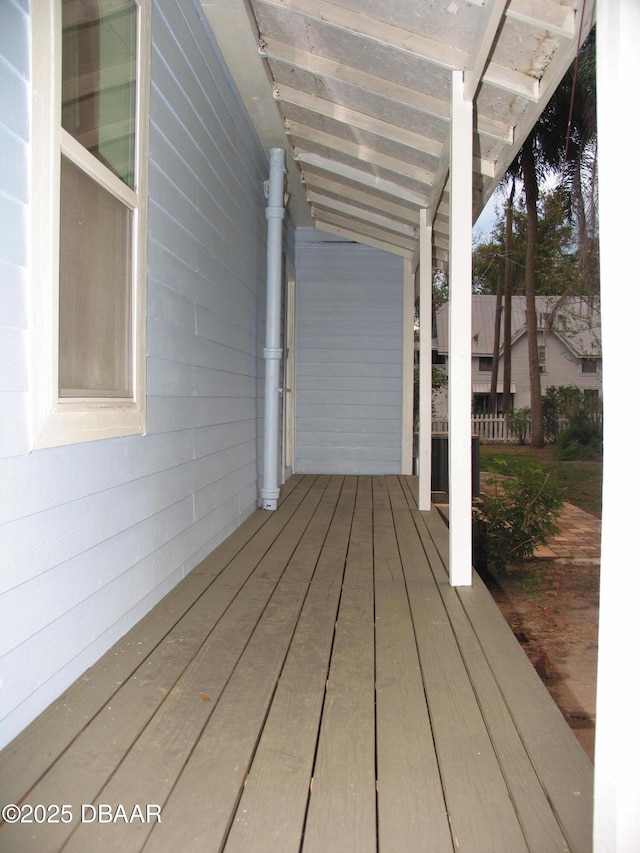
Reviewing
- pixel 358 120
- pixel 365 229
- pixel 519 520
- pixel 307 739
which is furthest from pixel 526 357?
pixel 307 739

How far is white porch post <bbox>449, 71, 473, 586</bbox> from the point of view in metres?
3.09

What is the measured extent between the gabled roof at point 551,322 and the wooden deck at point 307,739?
15.9m

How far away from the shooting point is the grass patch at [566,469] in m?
11.3

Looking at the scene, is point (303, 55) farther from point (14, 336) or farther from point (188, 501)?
point (14, 336)

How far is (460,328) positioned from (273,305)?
7.35 feet

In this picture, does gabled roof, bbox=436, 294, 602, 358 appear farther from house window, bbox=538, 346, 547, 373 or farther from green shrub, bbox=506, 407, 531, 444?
green shrub, bbox=506, 407, 531, 444

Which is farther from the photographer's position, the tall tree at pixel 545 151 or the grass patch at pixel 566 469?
the tall tree at pixel 545 151

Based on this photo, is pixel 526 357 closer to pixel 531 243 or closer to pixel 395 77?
pixel 531 243

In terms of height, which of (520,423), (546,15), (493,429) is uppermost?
(546,15)

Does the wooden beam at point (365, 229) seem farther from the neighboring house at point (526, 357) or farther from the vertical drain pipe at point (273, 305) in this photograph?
the neighboring house at point (526, 357)

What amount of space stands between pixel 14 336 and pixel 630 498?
144 cm

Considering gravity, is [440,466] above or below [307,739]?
above

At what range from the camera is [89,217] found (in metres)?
2.09

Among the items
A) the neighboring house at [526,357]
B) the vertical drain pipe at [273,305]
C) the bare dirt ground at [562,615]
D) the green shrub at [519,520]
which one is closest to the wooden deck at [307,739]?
the bare dirt ground at [562,615]
